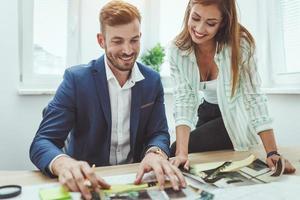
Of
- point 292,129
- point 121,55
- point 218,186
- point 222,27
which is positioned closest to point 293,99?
point 292,129

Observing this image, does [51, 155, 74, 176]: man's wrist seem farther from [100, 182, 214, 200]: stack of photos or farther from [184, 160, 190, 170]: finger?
[184, 160, 190, 170]: finger

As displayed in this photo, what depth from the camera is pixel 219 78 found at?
1316mm

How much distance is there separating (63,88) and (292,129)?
148 cm

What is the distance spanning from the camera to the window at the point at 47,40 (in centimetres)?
202

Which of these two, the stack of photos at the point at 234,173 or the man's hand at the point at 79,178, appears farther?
the stack of photos at the point at 234,173

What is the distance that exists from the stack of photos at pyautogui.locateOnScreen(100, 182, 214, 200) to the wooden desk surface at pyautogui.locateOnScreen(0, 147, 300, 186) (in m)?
0.15

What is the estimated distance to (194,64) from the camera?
1309 mm

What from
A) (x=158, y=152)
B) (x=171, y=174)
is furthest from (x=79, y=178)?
(x=158, y=152)

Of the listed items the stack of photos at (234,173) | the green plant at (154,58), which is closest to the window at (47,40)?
the green plant at (154,58)

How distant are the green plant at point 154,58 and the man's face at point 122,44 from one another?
4.12 ft

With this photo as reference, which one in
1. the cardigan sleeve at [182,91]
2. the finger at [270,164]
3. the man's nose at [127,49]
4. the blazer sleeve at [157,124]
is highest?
the man's nose at [127,49]

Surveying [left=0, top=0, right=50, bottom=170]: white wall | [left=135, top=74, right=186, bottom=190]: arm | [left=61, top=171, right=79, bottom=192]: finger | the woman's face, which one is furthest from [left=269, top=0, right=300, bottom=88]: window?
[left=61, top=171, right=79, bottom=192]: finger

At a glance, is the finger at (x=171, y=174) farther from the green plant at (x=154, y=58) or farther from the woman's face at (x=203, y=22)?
the green plant at (x=154, y=58)

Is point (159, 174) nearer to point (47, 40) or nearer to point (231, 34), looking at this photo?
point (231, 34)
